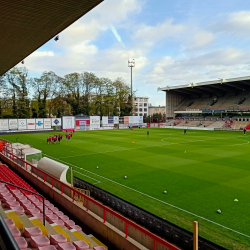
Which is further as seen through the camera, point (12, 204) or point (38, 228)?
point (12, 204)

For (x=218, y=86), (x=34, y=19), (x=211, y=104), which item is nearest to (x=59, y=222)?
(x=34, y=19)

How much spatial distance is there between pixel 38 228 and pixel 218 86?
62.1 meters

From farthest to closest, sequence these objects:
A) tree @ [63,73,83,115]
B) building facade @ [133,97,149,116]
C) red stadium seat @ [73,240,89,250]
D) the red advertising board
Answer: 1. building facade @ [133,97,149,116]
2. tree @ [63,73,83,115]
3. the red advertising board
4. red stadium seat @ [73,240,89,250]

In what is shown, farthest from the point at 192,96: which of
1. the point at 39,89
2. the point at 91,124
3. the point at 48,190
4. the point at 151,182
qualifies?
the point at 48,190

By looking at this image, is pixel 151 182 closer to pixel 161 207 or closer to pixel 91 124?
pixel 161 207

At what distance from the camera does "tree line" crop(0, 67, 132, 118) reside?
2459 inches

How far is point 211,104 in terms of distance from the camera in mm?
66125

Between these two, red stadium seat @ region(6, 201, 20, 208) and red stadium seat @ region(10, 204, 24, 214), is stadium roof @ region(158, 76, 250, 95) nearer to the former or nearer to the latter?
red stadium seat @ region(6, 201, 20, 208)

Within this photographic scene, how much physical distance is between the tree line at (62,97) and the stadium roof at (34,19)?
58541 millimetres

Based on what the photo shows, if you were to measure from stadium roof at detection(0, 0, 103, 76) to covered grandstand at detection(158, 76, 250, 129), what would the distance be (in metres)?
52.4

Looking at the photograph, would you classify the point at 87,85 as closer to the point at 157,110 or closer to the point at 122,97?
the point at 122,97

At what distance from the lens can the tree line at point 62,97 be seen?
6247cm

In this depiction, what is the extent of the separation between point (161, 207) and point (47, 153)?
54.6 feet

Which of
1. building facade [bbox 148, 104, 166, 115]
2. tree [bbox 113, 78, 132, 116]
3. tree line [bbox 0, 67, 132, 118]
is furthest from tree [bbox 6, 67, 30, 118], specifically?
building facade [bbox 148, 104, 166, 115]
